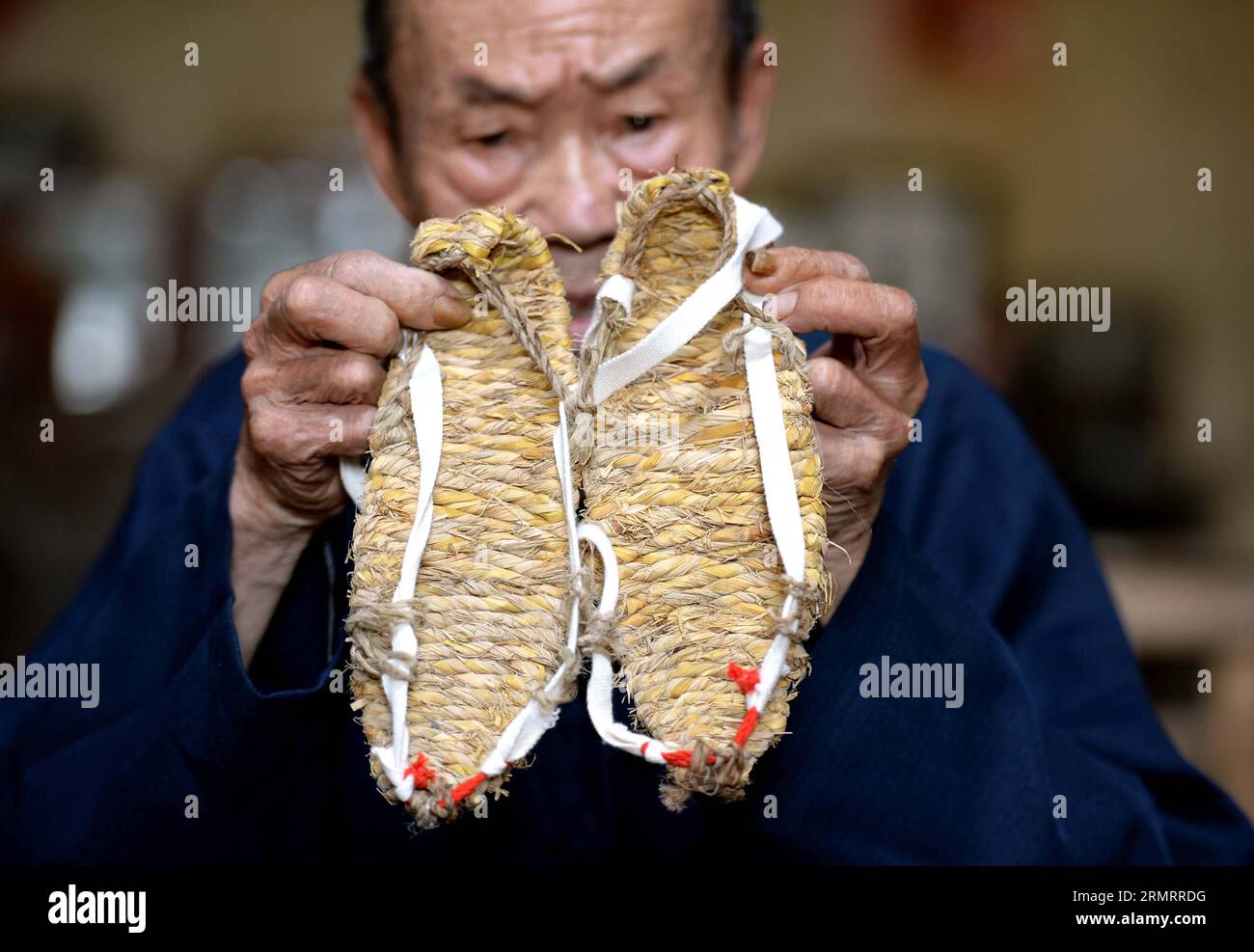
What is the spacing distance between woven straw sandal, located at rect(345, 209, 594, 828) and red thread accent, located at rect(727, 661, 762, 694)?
11 centimetres

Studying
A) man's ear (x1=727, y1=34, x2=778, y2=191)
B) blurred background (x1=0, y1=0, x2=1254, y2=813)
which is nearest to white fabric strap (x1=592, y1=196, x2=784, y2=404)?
man's ear (x1=727, y1=34, x2=778, y2=191)

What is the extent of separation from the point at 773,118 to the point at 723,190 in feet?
5.00

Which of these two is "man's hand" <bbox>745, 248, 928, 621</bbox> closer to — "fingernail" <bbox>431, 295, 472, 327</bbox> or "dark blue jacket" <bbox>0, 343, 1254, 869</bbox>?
"dark blue jacket" <bbox>0, 343, 1254, 869</bbox>

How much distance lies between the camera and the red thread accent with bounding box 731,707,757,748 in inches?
29.5

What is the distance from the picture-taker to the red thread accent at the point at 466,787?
2.46 ft

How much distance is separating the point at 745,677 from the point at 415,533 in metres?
0.25

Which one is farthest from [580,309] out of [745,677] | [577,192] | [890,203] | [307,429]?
[890,203]

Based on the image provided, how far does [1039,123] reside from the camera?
2180 millimetres

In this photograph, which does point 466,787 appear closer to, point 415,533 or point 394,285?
point 415,533

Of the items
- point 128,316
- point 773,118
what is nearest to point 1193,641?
point 773,118

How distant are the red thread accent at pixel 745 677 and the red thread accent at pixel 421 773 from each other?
21cm

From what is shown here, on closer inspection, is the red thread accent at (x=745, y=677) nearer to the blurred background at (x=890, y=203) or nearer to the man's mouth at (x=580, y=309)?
the man's mouth at (x=580, y=309)

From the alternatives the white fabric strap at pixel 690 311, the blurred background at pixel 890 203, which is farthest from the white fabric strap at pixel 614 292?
the blurred background at pixel 890 203

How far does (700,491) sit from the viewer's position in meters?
0.82
